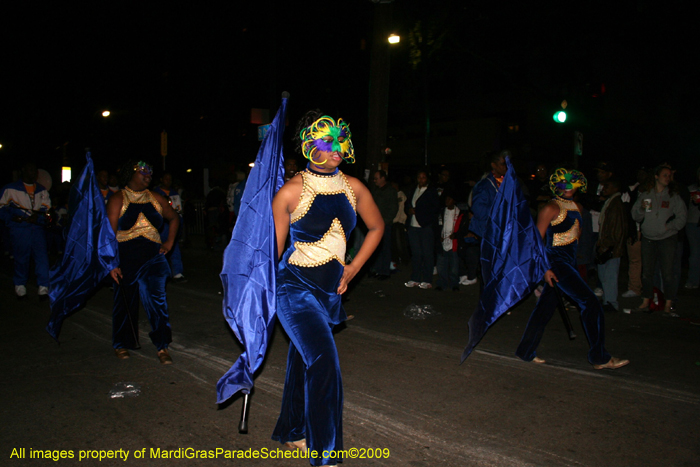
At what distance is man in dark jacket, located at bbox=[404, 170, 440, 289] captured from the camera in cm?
986

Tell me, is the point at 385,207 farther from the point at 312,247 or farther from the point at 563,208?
the point at 312,247

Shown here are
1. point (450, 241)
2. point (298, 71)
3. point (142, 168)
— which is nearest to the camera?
point (142, 168)

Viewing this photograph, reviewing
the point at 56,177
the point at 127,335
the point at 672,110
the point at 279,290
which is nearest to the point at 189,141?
the point at 56,177

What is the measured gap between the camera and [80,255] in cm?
580

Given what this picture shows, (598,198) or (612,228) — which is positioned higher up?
(598,198)

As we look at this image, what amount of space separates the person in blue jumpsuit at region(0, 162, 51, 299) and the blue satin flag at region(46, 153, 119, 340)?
10.5 feet

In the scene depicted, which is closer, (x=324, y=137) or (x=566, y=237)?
(x=324, y=137)

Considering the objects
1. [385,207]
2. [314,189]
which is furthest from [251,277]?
[385,207]

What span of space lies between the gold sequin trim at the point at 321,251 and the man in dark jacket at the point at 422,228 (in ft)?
21.7

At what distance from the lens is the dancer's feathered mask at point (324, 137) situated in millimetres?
3307

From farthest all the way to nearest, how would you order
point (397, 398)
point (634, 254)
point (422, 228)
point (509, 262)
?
point (422, 228) < point (634, 254) < point (509, 262) < point (397, 398)

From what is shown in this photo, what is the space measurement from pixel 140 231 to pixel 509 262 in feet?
12.1

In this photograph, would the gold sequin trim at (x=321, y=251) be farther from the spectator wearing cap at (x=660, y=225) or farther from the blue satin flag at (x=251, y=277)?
the spectator wearing cap at (x=660, y=225)

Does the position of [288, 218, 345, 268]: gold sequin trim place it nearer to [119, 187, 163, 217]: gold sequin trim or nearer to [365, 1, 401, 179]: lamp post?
[119, 187, 163, 217]: gold sequin trim
